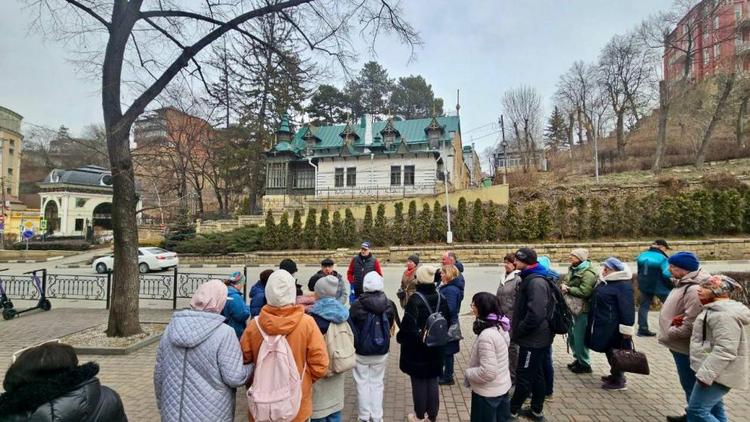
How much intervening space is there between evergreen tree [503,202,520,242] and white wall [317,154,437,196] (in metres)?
10.9

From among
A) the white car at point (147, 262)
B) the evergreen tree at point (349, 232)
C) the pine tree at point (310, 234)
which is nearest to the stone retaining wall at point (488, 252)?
the evergreen tree at point (349, 232)

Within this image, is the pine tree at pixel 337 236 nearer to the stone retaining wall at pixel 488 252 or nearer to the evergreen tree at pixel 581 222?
the stone retaining wall at pixel 488 252

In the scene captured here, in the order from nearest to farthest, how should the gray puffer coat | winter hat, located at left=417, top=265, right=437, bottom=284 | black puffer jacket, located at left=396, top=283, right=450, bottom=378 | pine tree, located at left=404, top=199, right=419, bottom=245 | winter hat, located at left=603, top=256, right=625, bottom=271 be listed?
the gray puffer coat → black puffer jacket, located at left=396, top=283, right=450, bottom=378 → winter hat, located at left=417, top=265, right=437, bottom=284 → winter hat, located at left=603, top=256, right=625, bottom=271 → pine tree, located at left=404, top=199, right=419, bottom=245

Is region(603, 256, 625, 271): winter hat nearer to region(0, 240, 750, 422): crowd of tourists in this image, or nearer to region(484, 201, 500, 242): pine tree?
region(0, 240, 750, 422): crowd of tourists

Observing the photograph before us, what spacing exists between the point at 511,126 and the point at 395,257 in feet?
122

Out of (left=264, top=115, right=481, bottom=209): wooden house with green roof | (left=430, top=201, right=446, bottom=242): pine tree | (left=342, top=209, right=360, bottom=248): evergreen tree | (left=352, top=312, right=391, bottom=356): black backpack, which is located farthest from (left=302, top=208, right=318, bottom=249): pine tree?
(left=352, top=312, right=391, bottom=356): black backpack

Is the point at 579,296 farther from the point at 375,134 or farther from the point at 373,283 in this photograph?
the point at 375,134

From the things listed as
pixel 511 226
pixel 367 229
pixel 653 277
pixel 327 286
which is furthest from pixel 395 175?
pixel 327 286

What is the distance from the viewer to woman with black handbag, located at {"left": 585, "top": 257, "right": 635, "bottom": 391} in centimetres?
480

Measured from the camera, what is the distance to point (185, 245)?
25109 millimetres

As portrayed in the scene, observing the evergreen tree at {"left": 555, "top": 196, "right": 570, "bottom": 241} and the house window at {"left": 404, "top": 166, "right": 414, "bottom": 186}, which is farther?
the house window at {"left": 404, "top": 166, "right": 414, "bottom": 186}

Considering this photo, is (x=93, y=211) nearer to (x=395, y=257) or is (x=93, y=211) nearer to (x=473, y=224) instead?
(x=395, y=257)

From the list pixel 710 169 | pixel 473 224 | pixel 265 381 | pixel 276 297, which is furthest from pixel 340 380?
pixel 710 169

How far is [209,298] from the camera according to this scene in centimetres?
287
